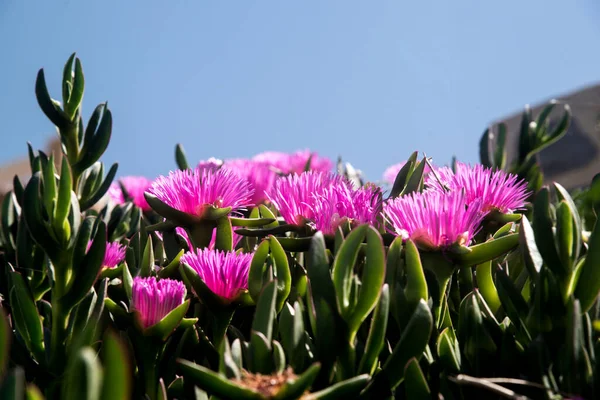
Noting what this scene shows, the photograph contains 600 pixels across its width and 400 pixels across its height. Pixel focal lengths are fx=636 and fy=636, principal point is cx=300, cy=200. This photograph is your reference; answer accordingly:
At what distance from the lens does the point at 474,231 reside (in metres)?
0.46

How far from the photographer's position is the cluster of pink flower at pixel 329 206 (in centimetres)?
41

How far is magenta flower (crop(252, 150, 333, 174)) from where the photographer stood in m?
1.11

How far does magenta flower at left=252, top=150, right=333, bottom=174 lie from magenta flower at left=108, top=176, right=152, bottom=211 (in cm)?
21

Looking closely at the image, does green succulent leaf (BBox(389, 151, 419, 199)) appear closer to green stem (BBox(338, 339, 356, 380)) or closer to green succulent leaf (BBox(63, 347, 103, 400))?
green stem (BBox(338, 339, 356, 380))

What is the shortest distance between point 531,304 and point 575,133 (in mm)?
1377

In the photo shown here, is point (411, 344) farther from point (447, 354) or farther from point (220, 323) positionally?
point (220, 323)

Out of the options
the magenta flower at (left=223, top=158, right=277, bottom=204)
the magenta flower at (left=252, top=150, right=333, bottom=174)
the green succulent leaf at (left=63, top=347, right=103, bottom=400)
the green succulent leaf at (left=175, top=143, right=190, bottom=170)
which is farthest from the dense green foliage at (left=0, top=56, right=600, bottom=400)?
the magenta flower at (left=252, top=150, right=333, bottom=174)

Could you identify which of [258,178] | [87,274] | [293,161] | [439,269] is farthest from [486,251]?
[293,161]

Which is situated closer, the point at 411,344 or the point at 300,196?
the point at 411,344

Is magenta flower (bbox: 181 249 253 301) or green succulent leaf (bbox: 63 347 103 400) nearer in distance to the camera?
green succulent leaf (bbox: 63 347 103 400)

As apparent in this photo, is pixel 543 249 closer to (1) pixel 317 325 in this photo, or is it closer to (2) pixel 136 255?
(1) pixel 317 325

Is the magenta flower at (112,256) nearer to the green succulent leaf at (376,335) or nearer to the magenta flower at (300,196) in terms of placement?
the magenta flower at (300,196)

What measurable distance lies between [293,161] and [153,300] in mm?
730

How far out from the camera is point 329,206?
460 mm
